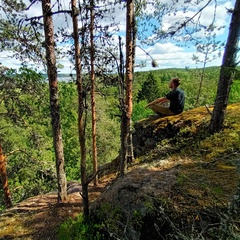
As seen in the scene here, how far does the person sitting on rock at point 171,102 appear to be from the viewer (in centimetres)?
598

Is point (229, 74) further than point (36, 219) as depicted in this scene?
No

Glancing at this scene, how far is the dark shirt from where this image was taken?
5.99 m

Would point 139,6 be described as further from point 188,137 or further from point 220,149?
point 220,149

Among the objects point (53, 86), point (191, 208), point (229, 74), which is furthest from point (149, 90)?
point (191, 208)

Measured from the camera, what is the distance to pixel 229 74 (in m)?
3.76

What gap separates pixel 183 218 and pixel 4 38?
598cm

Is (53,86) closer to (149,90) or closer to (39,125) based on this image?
(39,125)

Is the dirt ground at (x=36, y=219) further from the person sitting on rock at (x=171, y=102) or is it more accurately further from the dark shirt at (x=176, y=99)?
the dark shirt at (x=176, y=99)

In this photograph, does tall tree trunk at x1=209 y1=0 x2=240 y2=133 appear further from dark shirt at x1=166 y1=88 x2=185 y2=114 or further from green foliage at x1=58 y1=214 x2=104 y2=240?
green foliage at x1=58 y1=214 x2=104 y2=240

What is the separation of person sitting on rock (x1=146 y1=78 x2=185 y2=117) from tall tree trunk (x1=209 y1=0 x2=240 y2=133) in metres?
1.59

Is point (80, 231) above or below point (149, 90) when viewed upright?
above

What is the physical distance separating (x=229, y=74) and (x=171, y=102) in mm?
2800

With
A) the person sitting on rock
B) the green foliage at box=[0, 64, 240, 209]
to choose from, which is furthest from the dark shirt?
the green foliage at box=[0, 64, 240, 209]

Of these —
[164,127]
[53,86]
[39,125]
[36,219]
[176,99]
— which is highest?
[53,86]
